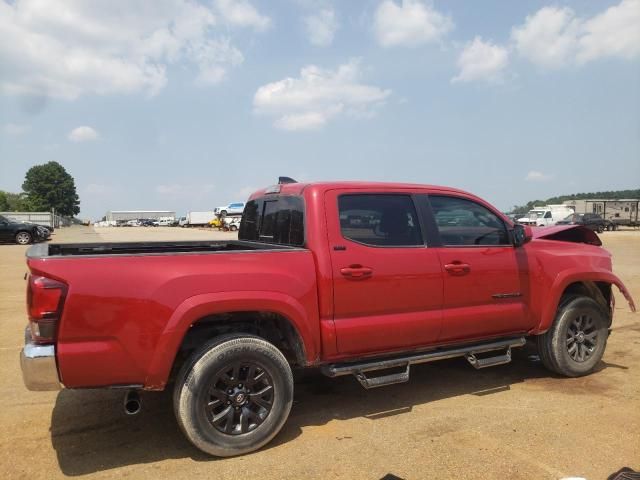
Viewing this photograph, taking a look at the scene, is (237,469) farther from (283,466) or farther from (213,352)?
(213,352)

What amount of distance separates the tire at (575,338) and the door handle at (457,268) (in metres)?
1.32

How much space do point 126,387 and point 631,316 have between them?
770 cm

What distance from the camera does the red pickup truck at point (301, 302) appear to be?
3.33 m

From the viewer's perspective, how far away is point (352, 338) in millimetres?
4051

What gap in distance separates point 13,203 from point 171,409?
433 feet

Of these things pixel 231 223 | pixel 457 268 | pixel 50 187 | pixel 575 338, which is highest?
pixel 50 187

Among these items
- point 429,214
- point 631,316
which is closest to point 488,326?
point 429,214

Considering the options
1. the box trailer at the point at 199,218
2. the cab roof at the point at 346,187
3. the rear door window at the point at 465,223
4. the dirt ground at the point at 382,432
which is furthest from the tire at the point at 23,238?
the box trailer at the point at 199,218

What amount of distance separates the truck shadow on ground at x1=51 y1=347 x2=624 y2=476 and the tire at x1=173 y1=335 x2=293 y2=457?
0.62 ft

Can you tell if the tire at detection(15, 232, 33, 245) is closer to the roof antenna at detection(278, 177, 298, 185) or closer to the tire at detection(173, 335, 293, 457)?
the roof antenna at detection(278, 177, 298, 185)

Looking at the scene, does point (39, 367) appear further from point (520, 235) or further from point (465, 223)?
point (520, 235)

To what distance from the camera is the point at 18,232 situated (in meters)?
25.9

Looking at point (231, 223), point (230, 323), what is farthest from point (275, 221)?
point (231, 223)

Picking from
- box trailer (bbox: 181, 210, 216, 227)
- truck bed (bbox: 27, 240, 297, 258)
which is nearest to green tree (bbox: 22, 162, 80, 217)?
box trailer (bbox: 181, 210, 216, 227)
